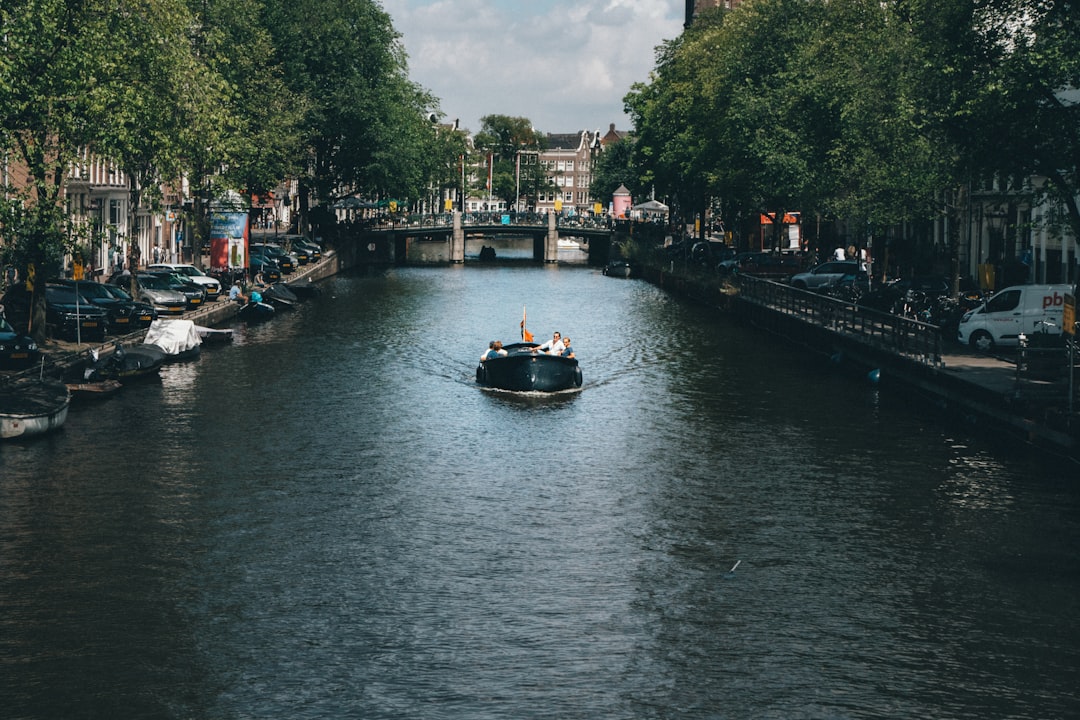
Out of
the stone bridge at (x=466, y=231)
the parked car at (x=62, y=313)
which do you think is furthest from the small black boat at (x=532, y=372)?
the stone bridge at (x=466, y=231)

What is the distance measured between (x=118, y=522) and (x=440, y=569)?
727 centimetres

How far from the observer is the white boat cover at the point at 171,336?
173 ft

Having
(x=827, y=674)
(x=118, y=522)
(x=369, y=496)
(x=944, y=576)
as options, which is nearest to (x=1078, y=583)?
(x=944, y=576)

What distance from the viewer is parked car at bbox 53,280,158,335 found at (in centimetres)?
5412

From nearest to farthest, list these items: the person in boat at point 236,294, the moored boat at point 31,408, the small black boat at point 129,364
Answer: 1. the moored boat at point 31,408
2. the small black boat at point 129,364
3. the person in boat at point 236,294

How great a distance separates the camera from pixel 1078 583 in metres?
25.5

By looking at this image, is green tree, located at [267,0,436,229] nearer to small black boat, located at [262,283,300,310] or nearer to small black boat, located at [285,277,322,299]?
small black boat, located at [285,277,322,299]

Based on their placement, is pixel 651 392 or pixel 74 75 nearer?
pixel 74 75

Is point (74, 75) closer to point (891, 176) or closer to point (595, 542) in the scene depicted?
point (595, 542)

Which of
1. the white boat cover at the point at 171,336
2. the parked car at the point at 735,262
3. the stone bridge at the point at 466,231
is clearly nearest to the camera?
the white boat cover at the point at 171,336

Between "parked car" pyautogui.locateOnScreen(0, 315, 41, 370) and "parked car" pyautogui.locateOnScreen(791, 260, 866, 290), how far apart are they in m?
42.0

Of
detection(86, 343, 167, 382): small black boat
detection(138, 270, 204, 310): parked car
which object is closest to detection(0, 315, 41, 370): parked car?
detection(86, 343, 167, 382): small black boat

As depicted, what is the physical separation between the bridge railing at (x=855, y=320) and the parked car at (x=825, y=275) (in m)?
2.39

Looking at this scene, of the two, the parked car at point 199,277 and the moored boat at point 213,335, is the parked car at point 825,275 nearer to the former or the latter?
the parked car at point 199,277
